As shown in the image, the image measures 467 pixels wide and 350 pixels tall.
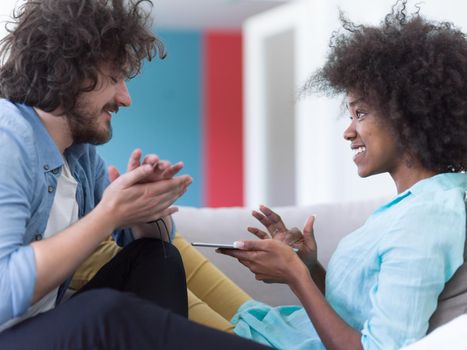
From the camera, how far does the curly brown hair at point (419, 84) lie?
1.33 meters

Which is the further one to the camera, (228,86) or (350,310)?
(228,86)

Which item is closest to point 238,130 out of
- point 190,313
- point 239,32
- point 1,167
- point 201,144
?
point 201,144

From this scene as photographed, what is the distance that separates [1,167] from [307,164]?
335 centimetres

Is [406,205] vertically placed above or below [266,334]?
above

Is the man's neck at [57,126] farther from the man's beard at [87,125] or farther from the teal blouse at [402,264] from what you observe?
the teal blouse at [402,264]

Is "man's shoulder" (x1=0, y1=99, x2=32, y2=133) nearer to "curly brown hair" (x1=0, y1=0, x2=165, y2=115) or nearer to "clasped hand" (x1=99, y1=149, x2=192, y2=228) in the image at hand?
"curly brown hair" (x1=0, y1=0, x2=165, y2=115)

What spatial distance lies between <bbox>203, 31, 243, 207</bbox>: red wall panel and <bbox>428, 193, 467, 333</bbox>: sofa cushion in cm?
503

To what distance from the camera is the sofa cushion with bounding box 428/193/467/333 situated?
1.25m

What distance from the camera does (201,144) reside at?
20.6 feet

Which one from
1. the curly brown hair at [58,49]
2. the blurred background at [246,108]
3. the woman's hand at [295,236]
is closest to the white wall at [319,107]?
the blurred background at [246,108]

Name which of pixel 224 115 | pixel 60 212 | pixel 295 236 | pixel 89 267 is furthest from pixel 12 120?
pixel 224 115

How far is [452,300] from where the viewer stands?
4.14ft

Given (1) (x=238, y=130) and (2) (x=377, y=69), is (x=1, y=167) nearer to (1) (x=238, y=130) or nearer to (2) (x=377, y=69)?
(2) (x=377, y=69)

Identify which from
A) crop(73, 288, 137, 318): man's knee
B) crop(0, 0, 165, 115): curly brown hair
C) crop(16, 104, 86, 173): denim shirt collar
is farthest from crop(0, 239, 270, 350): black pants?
crop(0, 0, 165, 115): curly brown hair
